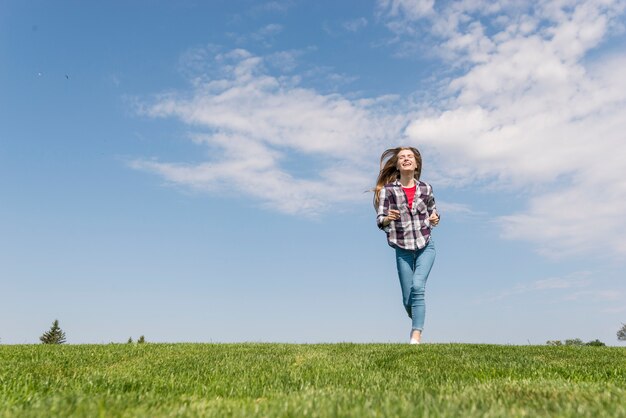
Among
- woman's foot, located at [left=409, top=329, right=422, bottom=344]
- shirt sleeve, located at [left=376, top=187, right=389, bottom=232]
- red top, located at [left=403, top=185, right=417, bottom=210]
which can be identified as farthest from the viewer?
red top, located at [left=403, top=185, right=417, bottom=210]

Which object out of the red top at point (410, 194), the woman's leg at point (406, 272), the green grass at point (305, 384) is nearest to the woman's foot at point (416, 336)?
the woman's leg at point (406, 272)

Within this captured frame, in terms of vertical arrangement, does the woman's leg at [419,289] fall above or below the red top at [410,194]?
below

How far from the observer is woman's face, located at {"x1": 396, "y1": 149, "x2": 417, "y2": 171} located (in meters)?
12.0

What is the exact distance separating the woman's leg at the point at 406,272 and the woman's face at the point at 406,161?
1.79 metres

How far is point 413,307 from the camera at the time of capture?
36.7ft

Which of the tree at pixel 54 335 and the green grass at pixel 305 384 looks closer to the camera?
the green grass at pixel 305 384

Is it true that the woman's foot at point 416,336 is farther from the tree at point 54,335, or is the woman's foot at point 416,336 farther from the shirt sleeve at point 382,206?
the tree at point 54,335

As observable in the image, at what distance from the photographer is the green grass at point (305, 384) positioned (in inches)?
135

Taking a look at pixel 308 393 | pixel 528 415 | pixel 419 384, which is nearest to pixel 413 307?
pixel 419 384

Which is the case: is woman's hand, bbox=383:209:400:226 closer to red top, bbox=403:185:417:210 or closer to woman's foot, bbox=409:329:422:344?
red top, bbox=403:185:417:210

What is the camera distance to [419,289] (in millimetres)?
11117

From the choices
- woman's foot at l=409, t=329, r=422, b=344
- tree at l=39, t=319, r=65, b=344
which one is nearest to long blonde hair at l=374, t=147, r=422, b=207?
woman's foot at l=409, t=329, r=422, b=344

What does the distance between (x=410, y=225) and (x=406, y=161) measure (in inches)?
57.3

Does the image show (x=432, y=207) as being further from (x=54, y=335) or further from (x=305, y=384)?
(x=54, y=335)
